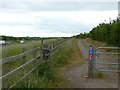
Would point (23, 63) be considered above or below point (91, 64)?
above

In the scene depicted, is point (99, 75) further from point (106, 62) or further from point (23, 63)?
point (23, 63)

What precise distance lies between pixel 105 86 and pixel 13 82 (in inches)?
152

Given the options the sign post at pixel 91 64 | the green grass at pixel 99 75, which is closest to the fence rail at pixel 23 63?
the sign post at pixel 91 64

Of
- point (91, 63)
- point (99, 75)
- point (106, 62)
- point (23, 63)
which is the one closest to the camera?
point (23, 63)

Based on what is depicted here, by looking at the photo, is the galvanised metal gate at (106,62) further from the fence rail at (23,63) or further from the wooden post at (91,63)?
the fence rail at (23,63)

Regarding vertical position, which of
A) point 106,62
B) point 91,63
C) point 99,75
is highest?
point 91,63

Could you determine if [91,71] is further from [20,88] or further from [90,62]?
[20,88]

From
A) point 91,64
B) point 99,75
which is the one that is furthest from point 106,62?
point 91,64

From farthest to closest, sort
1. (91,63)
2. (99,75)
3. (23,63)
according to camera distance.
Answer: (99,75)
(91,63)
(23,63)

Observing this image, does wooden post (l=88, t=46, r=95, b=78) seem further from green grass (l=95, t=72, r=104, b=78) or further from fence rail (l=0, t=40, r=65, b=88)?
fence rail (l=0, t=40, r=65, b=88)

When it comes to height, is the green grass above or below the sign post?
below

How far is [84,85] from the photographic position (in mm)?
12055

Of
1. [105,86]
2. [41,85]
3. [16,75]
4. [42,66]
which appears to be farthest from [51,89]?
[42,66]

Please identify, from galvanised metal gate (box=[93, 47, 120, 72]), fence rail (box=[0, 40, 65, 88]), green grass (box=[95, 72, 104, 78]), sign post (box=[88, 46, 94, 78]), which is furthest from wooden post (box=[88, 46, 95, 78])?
fence rail (box=[0, 40, 65, 88])
